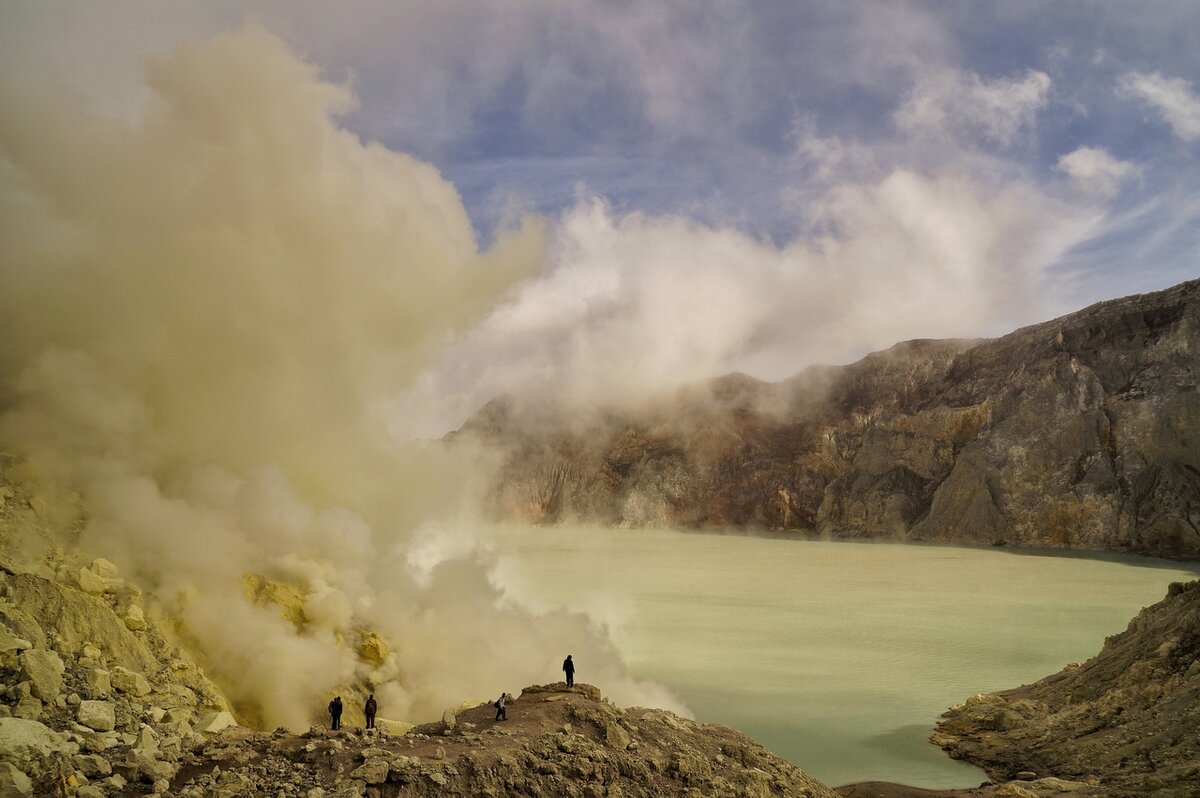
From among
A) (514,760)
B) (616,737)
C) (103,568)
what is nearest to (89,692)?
(103,568)

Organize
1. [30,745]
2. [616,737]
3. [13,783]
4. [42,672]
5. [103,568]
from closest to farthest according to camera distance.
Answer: [13,783] → [30,745] → [42,672] → [616,737] → [103,568]

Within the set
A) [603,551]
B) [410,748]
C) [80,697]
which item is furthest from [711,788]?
[603,551]

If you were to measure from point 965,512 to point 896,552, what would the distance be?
15.3m

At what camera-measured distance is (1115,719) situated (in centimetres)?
1302

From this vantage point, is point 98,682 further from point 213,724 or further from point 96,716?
point 213,724

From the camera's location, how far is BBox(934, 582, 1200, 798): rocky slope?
1087 centimetres

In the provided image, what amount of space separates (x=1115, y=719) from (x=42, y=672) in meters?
15.8

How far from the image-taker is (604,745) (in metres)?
8.99

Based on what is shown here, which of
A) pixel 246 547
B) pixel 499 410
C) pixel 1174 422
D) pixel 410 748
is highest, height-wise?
pixel 499 410

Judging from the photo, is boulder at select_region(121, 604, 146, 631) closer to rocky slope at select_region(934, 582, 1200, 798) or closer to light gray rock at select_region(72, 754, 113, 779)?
light gray rock at select_region(72, 754, 113, 779)

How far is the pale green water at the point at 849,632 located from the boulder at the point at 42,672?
37.2 ft

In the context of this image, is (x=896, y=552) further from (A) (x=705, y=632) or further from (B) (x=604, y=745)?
(B) (x=604, y=745)

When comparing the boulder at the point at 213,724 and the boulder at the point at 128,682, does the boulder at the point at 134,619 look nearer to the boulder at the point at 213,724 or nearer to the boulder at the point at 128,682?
the boulder at the point at 128,682

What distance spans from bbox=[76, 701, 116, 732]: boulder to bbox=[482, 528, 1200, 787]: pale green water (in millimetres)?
10727
